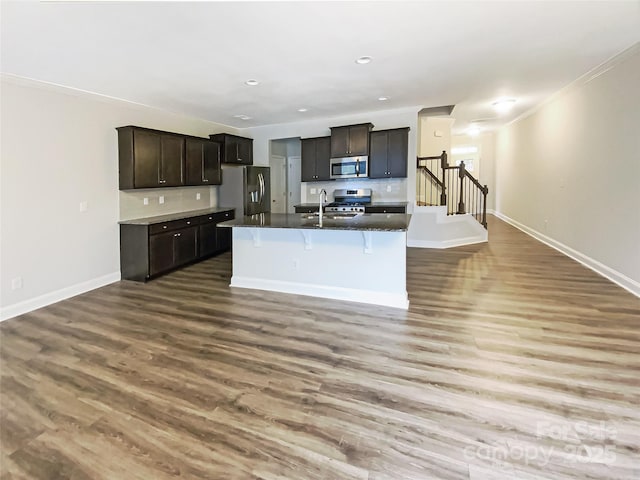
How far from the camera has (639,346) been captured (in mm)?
2859

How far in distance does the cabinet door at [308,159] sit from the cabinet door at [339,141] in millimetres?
554

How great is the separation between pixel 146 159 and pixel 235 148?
242 centimetres

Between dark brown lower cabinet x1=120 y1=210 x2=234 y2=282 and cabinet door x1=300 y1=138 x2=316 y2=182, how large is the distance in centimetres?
244

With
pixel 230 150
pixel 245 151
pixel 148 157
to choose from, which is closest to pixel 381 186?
pixel 245 151

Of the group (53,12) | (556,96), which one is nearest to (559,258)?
(556,96)

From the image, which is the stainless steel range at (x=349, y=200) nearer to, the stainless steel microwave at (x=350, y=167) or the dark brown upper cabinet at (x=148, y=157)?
the stainless steel microwave at (x=350, y=167)

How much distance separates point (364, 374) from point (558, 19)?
3409 millimetres

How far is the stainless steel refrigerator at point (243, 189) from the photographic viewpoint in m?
7.05

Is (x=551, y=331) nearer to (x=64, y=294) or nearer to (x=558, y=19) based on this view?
(x=558, y=19)

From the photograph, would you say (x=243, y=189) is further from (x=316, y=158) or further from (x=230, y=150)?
(x=316, y=158)

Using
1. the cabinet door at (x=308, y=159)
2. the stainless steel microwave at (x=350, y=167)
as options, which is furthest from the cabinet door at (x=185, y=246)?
the stainless steel microwave at (x=350, y=167)

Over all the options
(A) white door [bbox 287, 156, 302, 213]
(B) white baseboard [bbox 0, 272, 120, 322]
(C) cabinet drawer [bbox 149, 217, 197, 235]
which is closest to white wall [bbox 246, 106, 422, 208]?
(A) white door [bbox 287, 156, 302, 213]

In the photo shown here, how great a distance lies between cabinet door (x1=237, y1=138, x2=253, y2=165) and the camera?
24.5ft

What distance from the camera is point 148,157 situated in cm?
520
